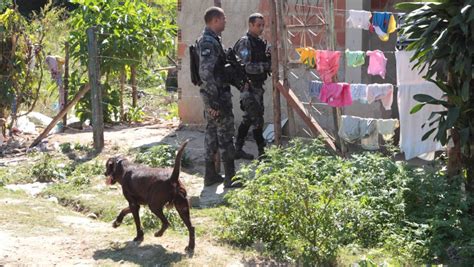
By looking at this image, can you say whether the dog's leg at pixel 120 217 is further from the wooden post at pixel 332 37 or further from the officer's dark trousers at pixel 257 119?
the wooden post at pixel 332 37

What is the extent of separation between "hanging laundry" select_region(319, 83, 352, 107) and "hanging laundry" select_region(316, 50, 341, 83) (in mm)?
122

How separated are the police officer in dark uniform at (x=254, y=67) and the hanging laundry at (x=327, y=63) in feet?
2.58

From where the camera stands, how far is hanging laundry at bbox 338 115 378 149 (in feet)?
27.8

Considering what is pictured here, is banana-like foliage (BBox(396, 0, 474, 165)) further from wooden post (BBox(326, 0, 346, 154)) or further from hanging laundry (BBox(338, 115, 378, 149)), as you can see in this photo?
wooden post (BBox(326, 0, 346, 154))

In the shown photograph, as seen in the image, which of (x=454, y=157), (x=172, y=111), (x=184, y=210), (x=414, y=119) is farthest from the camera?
(x=172, y=111)

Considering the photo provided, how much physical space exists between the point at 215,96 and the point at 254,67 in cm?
114

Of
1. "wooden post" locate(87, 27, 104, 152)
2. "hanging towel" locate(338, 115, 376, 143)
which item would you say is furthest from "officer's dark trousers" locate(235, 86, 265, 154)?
"wooden post" locate(87, 27, 104, 152)

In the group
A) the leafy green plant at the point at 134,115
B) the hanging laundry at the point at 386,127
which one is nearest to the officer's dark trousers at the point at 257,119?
the hanging laundry at the point at 386,127

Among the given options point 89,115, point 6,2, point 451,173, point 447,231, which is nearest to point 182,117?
point 89,115

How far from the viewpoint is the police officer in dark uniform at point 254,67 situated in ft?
29.8

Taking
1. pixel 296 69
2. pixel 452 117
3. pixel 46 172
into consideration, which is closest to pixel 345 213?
pixel 452 117

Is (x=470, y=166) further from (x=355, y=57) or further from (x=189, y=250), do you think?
(x=189, y=250)

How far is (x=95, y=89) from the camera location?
10.7 meters

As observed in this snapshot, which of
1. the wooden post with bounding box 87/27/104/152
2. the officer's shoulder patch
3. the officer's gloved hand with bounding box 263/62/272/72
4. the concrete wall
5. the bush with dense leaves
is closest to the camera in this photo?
the bush with dense leaves
